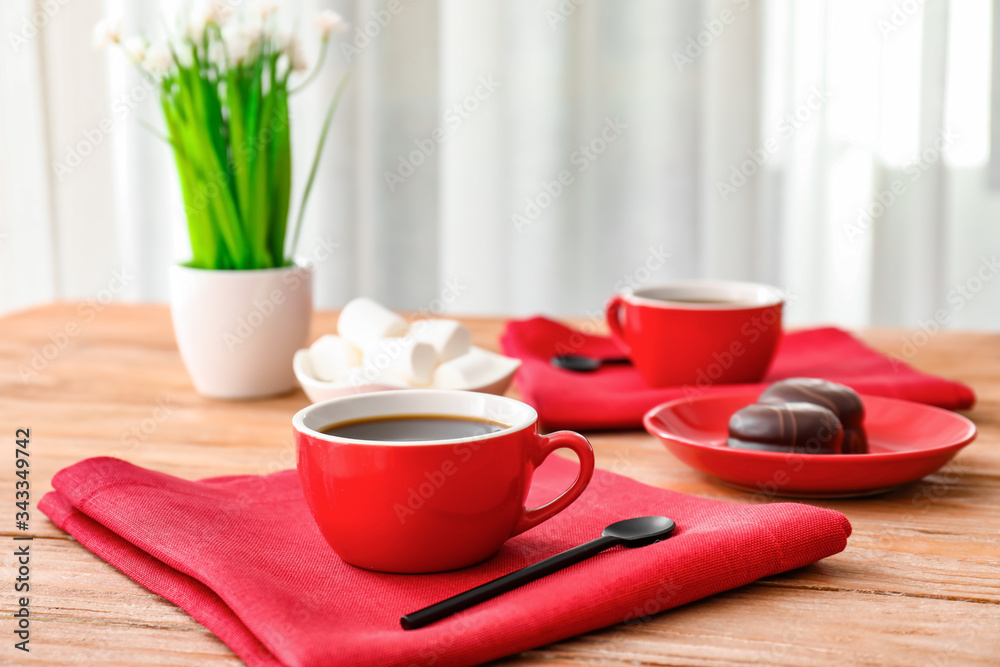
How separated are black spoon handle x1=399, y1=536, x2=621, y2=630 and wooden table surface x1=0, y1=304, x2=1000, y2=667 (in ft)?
0.14

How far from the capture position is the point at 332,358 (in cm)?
96

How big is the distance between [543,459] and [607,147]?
203cm

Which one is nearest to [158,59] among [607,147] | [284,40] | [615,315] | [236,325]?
[284,40]

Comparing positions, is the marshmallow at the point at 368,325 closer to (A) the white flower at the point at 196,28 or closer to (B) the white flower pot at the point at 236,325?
(B) the white flower pot at the point at 236,325

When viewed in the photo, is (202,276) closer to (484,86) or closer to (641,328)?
(641,328)

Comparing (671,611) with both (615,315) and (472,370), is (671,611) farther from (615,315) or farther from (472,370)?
(615,315)

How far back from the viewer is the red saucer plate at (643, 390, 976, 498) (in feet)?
2.25

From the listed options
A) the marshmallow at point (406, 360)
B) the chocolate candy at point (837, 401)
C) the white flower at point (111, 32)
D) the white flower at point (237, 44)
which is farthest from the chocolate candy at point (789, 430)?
the white flower at point (111, 32)

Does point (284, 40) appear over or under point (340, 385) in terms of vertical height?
over

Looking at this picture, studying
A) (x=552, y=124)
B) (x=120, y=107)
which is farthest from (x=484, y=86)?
(x=120, y=107)

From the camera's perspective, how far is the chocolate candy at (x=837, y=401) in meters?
0.76

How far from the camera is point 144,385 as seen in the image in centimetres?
112

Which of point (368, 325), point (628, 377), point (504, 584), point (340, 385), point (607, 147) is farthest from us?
point (607, 147)

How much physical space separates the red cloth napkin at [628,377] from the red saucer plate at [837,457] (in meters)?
0.09
